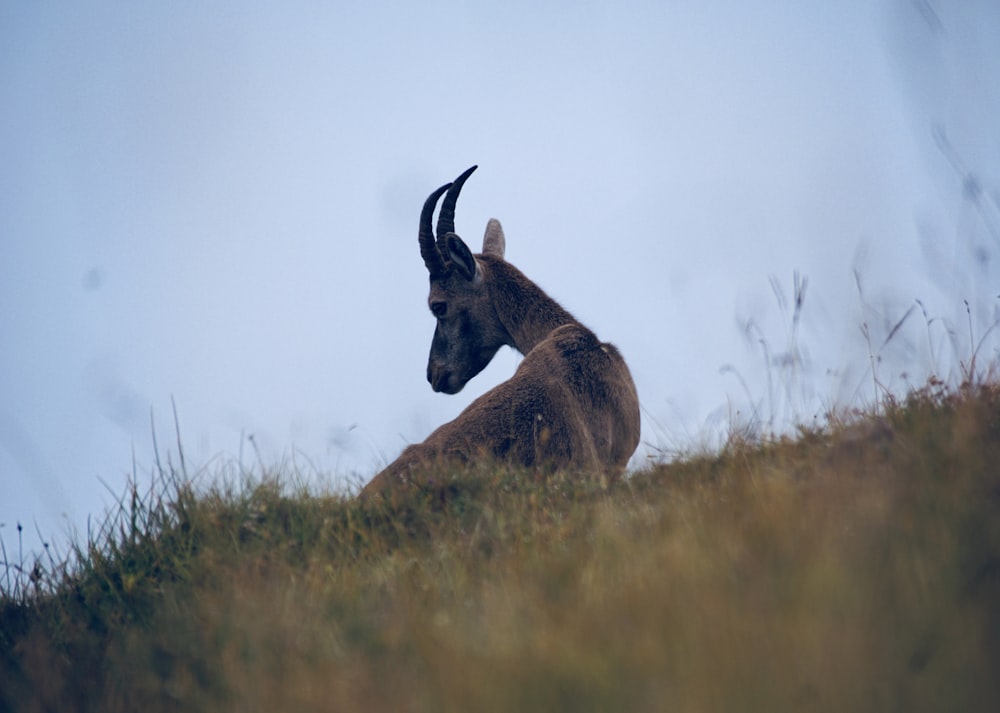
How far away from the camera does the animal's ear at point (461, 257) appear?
351 inches

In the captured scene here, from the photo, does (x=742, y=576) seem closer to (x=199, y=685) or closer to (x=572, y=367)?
(x=199, y=685)

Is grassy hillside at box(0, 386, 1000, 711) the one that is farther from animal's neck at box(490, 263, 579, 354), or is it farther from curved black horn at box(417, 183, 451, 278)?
curved black horn at box(417, 183, 451, 278)

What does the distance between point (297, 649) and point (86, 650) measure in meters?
1.63

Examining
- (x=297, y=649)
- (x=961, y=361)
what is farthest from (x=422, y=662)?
(x=961, y=361)

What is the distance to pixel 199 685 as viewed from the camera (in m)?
3.63

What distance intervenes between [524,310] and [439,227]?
1.34 m

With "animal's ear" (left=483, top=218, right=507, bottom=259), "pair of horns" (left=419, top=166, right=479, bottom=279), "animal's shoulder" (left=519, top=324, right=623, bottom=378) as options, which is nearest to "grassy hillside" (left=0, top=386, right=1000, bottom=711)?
"animal's shoulder" (left=519, top=324, right=623, bottom=378)

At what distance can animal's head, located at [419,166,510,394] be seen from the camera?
9.23 metres

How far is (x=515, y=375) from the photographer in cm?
745

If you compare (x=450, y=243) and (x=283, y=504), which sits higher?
(x=450, y=243)

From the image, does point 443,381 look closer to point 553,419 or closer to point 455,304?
point 455,304

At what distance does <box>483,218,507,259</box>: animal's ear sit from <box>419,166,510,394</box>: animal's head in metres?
1.27

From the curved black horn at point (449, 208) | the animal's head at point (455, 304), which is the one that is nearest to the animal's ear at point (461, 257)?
the animal's head at point (455, 304)

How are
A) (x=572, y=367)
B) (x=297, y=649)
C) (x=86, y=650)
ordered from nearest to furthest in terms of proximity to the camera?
(x=297, y=649), (x=86, y=650), (x=572, y=367)
